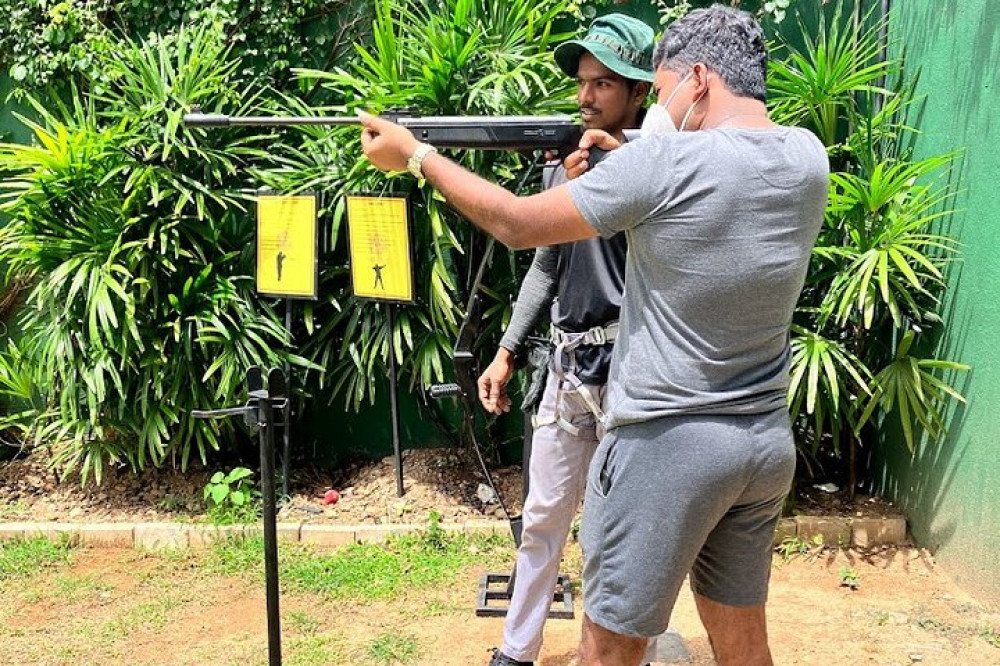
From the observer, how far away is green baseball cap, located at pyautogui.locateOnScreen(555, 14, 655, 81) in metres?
2.86

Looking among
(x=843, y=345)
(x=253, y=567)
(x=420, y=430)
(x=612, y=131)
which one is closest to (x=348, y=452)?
(x=420, y=430)

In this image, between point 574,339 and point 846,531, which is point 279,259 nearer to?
point 574,339

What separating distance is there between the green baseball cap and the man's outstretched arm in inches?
32.9

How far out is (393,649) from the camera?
348 centimetres

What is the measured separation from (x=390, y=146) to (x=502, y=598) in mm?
2056

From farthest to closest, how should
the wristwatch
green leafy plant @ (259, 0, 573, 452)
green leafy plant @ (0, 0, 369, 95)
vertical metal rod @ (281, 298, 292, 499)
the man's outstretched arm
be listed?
green leafy plant @ (0, 0, 369, 95)
vertical metal rod @ (281, 298, 292, 499)
green leafy plant @ (259, 0, 573, 452)
the wristwatch
the man's outstretched arm

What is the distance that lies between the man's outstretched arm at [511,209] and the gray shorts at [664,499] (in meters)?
0.42

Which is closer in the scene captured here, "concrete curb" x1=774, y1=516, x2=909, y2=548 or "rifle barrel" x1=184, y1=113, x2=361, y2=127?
"rifle barrel" x1=184, y1=113, x2=361, y2=127

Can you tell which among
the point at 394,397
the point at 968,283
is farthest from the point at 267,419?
the point at 968,283

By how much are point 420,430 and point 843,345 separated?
6.91ft

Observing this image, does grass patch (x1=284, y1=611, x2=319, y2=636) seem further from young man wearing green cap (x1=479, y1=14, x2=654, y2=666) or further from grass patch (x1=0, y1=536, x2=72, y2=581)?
grass patch (x1=0, y1=536, x2=72, y2=581)

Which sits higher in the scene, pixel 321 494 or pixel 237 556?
pixel 321 494

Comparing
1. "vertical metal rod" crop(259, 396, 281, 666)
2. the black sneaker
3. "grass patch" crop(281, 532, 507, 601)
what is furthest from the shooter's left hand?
"grass patch" crop(281, 532, 507, 601)

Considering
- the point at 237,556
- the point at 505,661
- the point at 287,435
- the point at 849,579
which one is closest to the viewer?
the point at 505,661
